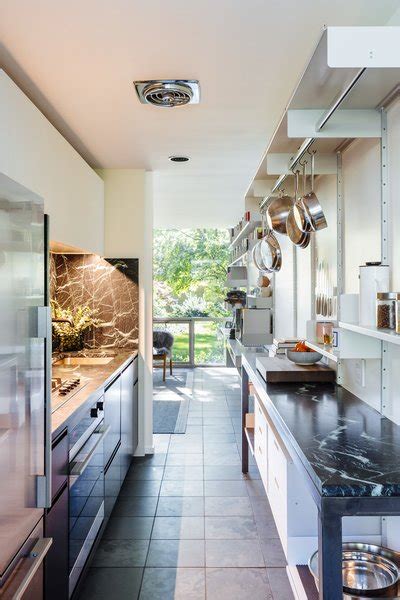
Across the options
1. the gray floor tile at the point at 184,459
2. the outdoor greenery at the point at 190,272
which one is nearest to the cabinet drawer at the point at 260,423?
the gray floor tile at the point at 184,459

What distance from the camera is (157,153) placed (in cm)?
377

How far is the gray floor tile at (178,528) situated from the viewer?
116 inches

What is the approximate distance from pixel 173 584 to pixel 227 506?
3.03 feet

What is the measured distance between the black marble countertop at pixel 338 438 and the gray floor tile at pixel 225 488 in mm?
1204

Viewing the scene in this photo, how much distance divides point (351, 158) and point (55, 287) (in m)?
2.60

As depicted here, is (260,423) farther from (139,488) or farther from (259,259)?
(259,259)

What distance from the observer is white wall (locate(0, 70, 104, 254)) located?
2.11 m

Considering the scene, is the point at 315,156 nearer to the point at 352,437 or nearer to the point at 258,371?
the point at 258,371

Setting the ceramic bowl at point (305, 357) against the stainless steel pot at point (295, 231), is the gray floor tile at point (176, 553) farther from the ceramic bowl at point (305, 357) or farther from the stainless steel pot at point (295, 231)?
the stainless steel pot at point (295, 231)

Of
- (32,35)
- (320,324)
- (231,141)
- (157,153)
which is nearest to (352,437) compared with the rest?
(320,324)

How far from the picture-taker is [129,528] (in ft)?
9.98

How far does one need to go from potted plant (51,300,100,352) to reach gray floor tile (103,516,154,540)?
138 centimetres

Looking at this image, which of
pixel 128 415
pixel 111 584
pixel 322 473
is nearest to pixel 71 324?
pixel 128 415

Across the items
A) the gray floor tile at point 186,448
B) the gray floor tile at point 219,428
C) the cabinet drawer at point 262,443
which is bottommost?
the gray floor tile at point 186,448
